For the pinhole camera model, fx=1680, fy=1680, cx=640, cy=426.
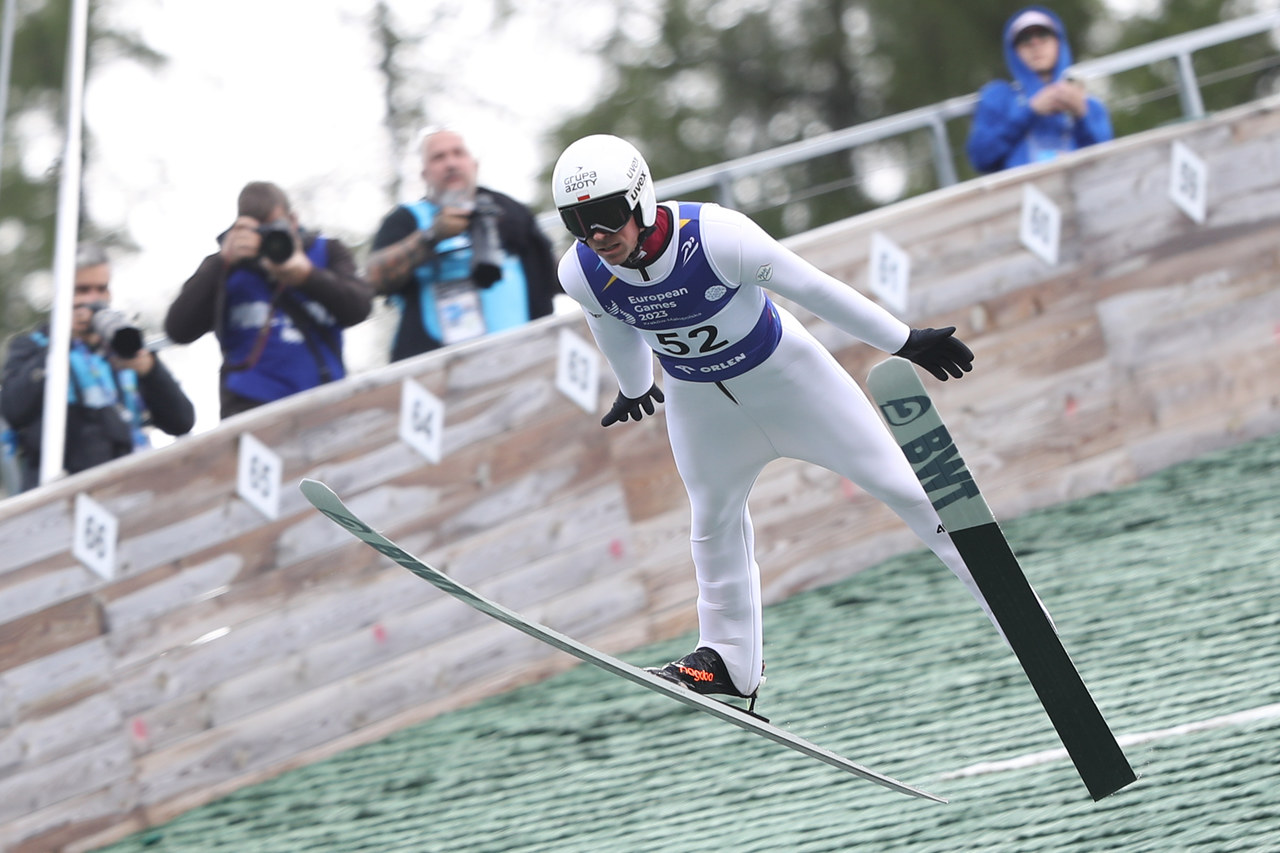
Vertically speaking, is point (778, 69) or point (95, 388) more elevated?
point (778, 69)

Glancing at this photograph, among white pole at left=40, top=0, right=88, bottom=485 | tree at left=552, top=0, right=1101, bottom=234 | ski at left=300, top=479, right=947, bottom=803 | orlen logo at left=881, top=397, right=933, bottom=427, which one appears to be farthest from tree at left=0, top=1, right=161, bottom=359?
orlen logo at left=881, top=397, right=933, bottom=427

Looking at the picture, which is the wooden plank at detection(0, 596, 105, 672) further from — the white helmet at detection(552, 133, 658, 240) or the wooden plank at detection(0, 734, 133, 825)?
the white helmet at detection(552, 133, 658, 240)

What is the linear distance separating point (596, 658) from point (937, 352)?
1096mm

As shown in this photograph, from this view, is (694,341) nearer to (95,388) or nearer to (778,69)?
(95,388)

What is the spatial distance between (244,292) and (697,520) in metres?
2.24

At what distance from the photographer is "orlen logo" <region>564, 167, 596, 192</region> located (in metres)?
3.71

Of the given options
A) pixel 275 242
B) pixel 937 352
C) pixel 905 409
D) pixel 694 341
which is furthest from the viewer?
pixel 275 242

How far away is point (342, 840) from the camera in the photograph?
5.45 m

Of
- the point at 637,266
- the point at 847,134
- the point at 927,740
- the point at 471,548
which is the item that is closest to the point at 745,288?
the point at 637,266

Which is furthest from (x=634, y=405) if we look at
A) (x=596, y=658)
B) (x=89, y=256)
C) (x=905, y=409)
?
(x=89, y=256)

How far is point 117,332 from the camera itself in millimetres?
5883

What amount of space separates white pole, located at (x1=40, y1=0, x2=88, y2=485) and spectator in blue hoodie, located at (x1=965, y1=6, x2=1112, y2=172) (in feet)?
12.5

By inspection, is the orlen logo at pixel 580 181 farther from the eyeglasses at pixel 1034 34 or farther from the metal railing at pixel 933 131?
the eyeglasses at pixel 1034 34

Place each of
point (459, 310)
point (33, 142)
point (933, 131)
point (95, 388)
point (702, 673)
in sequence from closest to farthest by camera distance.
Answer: point (702, 673) < point (95, 388) < point (459, 310) < point (933, 131) < point (33, 142)
